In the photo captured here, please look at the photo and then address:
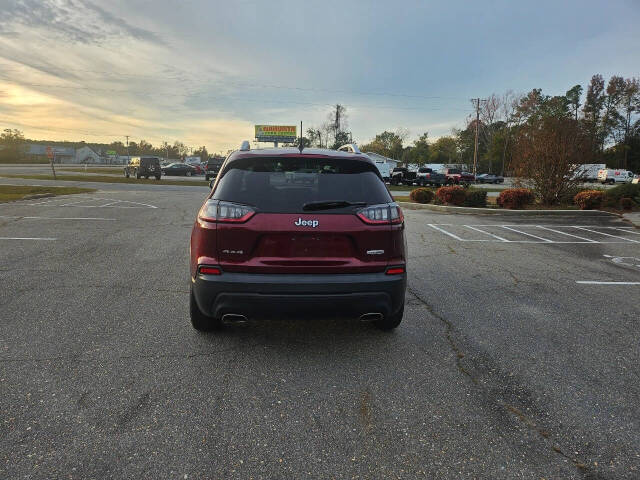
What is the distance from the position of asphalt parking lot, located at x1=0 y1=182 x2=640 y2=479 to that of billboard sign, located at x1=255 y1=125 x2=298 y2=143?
238 ft

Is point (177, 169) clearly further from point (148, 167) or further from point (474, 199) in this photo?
point (474, 199)

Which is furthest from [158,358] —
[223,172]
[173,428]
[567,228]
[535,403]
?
[567,228]

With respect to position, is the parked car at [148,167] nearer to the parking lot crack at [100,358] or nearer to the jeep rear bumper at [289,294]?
the parking lot crack at [100,358]

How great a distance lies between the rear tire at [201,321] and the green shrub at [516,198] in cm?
1444

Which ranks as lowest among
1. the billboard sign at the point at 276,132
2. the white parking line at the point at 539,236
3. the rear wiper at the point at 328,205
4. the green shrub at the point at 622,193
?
the white parking line at the point at 539,236

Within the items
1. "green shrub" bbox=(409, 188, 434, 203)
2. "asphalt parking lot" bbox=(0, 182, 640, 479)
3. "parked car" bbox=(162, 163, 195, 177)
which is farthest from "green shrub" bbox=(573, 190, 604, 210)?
"parked car" bbox=(162, 163, 195, 177)

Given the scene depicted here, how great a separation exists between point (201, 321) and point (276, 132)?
75501mm

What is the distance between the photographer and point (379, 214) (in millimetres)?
3033

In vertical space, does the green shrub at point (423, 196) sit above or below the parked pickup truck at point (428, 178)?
below

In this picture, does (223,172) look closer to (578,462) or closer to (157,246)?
(578,462)

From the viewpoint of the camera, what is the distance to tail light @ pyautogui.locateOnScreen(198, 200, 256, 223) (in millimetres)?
2889

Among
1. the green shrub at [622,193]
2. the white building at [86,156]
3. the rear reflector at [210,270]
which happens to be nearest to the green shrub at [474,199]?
the green shrub at [622,193]

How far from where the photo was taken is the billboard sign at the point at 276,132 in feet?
247

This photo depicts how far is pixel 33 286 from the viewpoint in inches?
191
